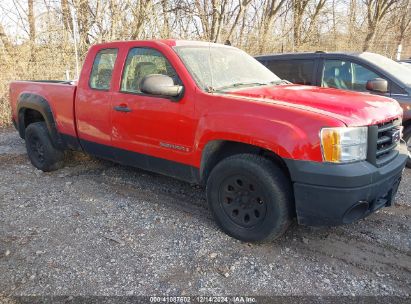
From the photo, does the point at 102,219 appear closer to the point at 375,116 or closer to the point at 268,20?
the point at 375,116

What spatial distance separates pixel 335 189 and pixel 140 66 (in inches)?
98.6

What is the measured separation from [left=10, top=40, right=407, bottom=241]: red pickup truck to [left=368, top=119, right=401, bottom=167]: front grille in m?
0.01

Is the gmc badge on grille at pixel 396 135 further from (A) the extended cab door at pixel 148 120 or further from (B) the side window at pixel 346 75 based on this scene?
(B) the side window at pixel 346 75

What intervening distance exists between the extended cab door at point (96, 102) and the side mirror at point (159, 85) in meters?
0.97

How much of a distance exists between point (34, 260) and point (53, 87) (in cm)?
276

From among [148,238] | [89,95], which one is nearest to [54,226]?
[148,238]

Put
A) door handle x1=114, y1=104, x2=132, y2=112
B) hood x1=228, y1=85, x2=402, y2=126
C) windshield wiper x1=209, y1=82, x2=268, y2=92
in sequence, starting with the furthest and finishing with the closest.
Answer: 1. door handle x1=114, y1=104, x2=132, y2=112
2. windshield wiper x1=209, y1=82, x2=268, y2=92
3. hood x1=228, y1=85, x2=402, y2=126

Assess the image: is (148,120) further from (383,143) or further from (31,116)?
(31,116)

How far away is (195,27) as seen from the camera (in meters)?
13.8

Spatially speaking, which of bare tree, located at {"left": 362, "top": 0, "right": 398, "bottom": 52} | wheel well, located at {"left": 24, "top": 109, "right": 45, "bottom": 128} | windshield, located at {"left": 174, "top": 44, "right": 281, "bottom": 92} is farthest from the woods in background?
windshield, located at {"left": 174, "top": 44, "right": 281, "bottom": 92}

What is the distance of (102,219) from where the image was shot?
3.92 metres

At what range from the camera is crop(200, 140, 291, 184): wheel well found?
3309 millimetres

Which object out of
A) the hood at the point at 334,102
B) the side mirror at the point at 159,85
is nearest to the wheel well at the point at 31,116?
the side mirror at the point at 159,85

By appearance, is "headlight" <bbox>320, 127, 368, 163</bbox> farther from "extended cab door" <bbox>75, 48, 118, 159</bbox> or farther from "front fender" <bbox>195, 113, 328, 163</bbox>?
"extended cab door" <bbox>75, 48, 118, 159</bbox>
